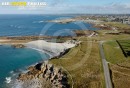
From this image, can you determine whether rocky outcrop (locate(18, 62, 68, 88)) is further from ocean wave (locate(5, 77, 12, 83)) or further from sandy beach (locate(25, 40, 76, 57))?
sandy beach (locate(25, 40, 76, 57))

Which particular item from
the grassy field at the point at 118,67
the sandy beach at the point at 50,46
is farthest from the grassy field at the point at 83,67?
the sandy beach at the point at 50,46

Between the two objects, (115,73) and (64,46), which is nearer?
(115,73)

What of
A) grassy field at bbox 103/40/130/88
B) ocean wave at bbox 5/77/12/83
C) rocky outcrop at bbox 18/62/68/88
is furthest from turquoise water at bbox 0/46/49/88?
grassy field at bbox 103/40/130/88

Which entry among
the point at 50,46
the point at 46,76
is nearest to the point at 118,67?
the point at 46,76

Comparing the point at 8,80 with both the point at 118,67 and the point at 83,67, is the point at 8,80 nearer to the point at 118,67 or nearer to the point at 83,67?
the point at 83,67

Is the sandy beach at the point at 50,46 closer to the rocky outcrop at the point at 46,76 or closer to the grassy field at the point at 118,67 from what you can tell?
the grassy field at the point at 118,67

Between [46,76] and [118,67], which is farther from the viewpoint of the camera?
[118,67]

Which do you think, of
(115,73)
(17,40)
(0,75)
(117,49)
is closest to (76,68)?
(115,73)

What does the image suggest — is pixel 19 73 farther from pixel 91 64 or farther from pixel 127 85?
pixel 127 85
